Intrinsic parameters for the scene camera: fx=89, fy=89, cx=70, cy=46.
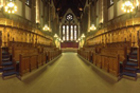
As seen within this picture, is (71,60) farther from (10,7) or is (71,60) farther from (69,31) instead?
(69,31)

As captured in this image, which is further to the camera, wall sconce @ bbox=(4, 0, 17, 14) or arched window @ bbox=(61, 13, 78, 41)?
arched window @ bbox=(61, 13, 78, 41)

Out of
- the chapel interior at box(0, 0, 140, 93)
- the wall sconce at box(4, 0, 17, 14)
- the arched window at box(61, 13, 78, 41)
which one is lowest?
the chapel interior at box(0, 0, 140, 93)

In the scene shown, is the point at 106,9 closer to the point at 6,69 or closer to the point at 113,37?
the point at 113,37

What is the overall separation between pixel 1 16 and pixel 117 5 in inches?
469

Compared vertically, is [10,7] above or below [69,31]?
below

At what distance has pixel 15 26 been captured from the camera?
27.6 ft

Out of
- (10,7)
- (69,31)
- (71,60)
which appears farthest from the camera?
(69,31)

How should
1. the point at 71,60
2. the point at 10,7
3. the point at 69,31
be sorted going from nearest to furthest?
1. the point at 10,7
2. the point at 71,60
3. the point at 69,31

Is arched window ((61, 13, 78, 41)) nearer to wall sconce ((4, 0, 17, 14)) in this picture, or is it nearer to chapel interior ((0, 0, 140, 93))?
chapel interior ((0, 0, 140, 93))

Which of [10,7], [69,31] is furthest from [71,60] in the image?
[69,31]

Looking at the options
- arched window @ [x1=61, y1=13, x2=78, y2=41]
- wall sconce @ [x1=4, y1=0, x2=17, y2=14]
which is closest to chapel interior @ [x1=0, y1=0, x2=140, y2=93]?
wall sconce @ [x1=4, y1=0, x2=17, y2=14]

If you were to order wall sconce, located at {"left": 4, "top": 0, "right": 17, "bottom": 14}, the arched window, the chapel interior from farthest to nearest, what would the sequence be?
1. the arched window
2. wall sconce, located at {"left": 4, "top": 0, "right": 17, "bottom": 14}
3. the chapel interior

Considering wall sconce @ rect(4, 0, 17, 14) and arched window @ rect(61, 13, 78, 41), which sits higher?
arched window @ rect(61, 13, 78, 41)

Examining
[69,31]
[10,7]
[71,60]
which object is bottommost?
[71,60]
